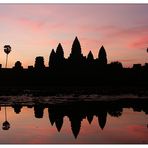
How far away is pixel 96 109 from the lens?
31.2 feet

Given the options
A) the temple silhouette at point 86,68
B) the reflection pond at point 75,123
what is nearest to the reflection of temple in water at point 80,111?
the reflection pond at point 75,123

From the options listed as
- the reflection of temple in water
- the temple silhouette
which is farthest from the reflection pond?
the temple silhouette

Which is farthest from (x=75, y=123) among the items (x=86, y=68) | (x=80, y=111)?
(x=86, y=68)

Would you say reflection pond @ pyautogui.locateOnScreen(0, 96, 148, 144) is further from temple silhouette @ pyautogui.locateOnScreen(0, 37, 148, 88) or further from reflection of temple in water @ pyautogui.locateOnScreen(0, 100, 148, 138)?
temple silhouette @ pyautogui.locateOnScreen(0, 37, 148, 88)

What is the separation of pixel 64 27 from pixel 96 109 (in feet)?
9.45

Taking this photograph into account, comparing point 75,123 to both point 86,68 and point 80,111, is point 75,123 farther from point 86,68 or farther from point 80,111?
point 86,68

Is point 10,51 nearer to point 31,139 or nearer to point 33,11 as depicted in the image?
point 33,11

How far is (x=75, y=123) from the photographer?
7809 mm

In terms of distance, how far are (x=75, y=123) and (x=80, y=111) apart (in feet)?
5.02

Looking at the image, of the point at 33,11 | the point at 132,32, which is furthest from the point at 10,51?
the point at 132,32

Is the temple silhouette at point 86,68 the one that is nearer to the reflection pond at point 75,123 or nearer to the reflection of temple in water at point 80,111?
the reflection of temple in water at point 80,111

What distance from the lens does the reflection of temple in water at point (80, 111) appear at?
7.83 m
